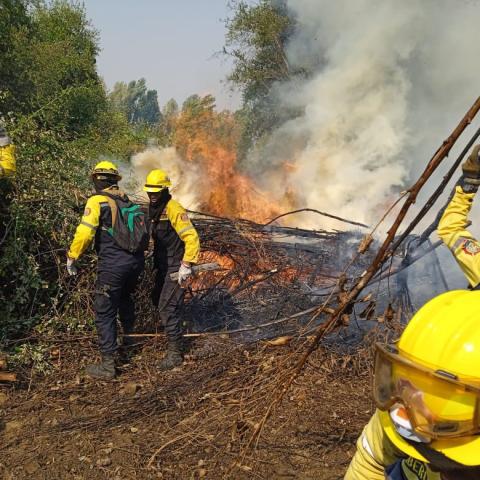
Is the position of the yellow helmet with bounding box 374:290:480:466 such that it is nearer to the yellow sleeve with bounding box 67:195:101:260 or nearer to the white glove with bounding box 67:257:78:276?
the yellow sleeve with bounding box 67:195:101:260

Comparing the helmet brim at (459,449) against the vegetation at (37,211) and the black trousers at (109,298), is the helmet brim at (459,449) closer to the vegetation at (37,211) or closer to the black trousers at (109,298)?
the black trousers at (109,298)

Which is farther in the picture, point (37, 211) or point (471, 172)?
point (37, 211)

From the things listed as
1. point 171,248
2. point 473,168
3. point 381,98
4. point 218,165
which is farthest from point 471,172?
point 381,98

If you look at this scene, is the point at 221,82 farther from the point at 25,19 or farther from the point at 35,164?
the point at 35,164

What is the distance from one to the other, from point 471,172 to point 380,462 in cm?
162

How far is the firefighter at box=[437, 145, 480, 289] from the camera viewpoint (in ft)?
8.75

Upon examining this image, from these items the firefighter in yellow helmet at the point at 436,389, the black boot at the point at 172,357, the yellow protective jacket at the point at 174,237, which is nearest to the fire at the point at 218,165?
the yellow protective jacket at the point at 174,237

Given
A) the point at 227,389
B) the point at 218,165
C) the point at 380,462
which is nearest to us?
the point at 380,462

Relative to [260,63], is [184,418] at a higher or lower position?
lower

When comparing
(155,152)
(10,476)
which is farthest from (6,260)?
(155,152)

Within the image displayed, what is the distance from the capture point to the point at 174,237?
5.55 meters

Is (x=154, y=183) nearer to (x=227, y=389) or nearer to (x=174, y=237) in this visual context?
(x=174, y=237)

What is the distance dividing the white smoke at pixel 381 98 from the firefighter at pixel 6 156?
11.0 meters

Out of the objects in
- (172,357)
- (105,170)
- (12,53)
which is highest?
(12,53)
